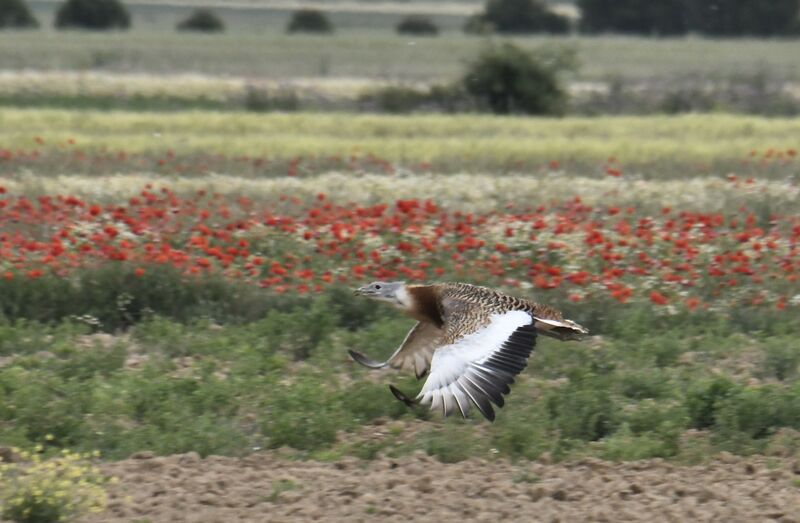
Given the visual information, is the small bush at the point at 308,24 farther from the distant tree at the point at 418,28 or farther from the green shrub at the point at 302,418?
the green shrub at the point at 302,418

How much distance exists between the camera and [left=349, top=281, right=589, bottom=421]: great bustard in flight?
739 centimetres

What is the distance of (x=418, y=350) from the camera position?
29.0 feet

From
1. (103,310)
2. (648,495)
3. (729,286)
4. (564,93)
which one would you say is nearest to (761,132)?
(564,93)

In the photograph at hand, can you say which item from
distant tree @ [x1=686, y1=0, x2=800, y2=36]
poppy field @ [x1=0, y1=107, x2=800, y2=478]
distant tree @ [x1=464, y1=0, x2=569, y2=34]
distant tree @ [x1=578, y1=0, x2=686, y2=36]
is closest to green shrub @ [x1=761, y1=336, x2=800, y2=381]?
poppy field @ [x1=0, y1=107, x2=800, y2=478]

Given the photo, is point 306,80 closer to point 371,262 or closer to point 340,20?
point 371,262

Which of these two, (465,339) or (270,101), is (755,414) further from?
(270,101)

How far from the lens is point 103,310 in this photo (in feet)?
39.0

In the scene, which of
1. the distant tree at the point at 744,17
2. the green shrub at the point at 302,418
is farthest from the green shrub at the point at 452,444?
the distant tree at the point at 744,17

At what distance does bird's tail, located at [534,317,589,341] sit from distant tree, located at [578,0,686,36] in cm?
7743

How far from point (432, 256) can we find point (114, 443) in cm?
445

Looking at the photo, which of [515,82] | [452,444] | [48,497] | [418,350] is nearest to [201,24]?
[515,82]

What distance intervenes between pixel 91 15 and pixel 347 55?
20.7 m

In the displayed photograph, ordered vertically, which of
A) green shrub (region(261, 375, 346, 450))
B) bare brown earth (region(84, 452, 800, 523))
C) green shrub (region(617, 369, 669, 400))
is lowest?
green shrub (region(617, 369, 669, 400))

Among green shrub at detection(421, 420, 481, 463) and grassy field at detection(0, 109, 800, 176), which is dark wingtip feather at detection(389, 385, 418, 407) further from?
grassy field at detection(0, 109, 800, 176)
